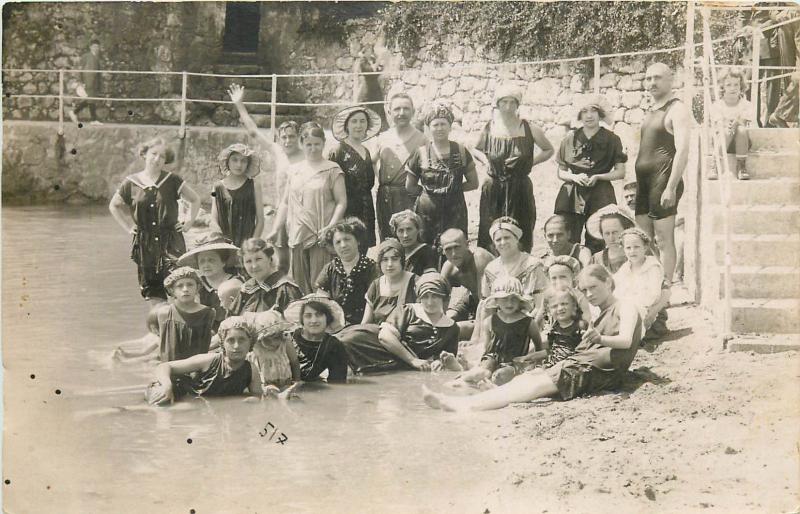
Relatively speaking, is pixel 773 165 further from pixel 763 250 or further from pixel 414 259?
pixel 414 259

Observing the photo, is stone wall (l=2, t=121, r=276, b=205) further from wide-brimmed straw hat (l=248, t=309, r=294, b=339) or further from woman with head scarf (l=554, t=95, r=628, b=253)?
woman with head scarf (l=554, t=95, r=628, b=253)

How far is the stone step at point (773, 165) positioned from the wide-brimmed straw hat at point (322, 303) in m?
2.78

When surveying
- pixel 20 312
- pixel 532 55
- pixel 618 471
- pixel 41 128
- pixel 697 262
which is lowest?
pixel 618 471

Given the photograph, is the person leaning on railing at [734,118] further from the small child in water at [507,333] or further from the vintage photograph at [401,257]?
the small child in water at [507,333]

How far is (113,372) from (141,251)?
82 centimetres

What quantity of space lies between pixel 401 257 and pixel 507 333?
84cm

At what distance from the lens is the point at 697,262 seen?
773 cm

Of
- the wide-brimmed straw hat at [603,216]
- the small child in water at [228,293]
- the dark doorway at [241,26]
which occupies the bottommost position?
the small child in water at [228,293]

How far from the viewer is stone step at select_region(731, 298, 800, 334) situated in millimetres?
7395

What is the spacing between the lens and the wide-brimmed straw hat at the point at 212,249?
7.72m

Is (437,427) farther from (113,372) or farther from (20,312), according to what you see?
(20,312)

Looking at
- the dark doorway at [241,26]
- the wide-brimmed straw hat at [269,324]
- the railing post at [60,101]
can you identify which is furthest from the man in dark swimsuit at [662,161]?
the railing post at [60,101]

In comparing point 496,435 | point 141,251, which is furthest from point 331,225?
point 496,435

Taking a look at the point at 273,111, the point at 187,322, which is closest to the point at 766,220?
the point at 273,111
